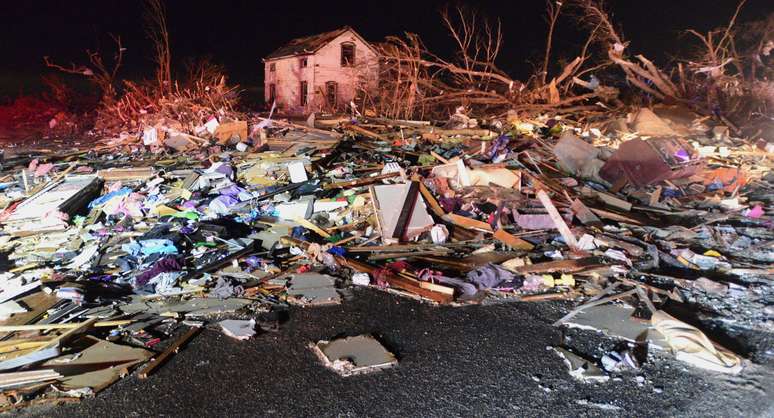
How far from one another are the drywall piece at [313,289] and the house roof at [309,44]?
22281 millimetres

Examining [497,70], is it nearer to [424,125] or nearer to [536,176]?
[424,125]

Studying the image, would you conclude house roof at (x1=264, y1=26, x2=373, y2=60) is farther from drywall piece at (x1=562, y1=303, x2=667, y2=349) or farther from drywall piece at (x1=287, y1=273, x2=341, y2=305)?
drywall piece at (x1=562, y1=303, x2=667, y2=349)

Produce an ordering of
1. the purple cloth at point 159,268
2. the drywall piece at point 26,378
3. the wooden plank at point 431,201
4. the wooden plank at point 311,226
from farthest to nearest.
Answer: the wooden plank at point 431,201 → the wooden plank at point 311,226 → the purple cloth at point 159,268 → the drywall piece at point 26,378

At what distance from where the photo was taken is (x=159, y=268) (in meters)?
5.23

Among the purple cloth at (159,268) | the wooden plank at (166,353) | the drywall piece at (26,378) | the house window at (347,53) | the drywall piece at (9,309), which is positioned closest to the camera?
the drywall piece at (26,378)

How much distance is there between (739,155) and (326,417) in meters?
11.5

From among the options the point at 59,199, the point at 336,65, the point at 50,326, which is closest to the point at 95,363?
the point at 50,326

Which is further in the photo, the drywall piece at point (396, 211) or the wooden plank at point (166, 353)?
the drywall piece at point (396, 211)

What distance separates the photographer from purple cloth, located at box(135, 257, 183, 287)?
5.08 m

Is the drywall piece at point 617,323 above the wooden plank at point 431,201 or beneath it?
beneath

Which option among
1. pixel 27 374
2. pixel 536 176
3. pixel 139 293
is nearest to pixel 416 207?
pixel 536 176

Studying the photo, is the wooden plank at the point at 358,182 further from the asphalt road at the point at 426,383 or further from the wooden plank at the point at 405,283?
the asphalt road at the point at 426,383

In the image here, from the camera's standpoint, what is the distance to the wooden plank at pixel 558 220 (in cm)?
604

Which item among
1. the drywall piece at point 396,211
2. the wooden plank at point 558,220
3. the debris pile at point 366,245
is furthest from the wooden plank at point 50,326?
the wooden plank at point 558,220
